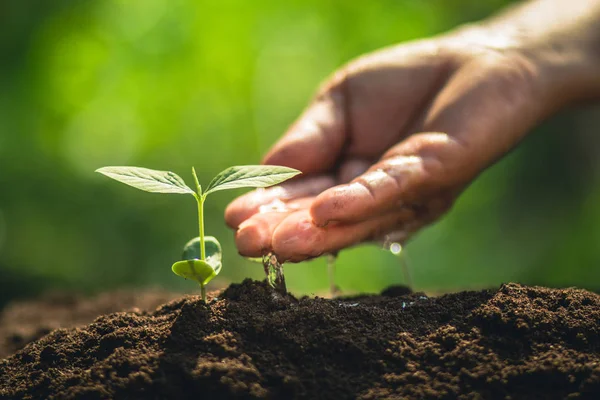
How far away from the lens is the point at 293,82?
5746 millimetres

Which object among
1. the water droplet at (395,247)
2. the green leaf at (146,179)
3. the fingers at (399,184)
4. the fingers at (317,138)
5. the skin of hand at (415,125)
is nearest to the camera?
Result: the green leaf at (146,179)

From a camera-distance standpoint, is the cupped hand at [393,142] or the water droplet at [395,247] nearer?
the cupped hand at [393,142]

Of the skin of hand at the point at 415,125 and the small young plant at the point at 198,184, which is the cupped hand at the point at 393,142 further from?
the small young plant at the point at 198,184

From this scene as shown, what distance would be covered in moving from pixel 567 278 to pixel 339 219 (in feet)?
11.3

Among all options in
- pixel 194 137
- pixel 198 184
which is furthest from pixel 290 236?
pixel 194 137

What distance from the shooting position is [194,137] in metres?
5.54

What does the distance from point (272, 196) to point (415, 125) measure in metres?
0.90

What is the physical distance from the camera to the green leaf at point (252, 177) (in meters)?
1.63

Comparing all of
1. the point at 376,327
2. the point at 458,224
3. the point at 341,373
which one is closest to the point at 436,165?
the point at 376,327

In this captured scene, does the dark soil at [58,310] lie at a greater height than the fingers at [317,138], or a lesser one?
lesser

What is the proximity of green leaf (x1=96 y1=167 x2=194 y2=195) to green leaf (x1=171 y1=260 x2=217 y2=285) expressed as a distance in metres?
0.19

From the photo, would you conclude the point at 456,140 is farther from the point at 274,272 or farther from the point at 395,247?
the point at 274,272

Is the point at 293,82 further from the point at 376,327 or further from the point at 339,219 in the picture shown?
the point at 376,327

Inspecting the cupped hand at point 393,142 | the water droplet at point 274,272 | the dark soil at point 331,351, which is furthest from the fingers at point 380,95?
the dark soil at point 331,351
